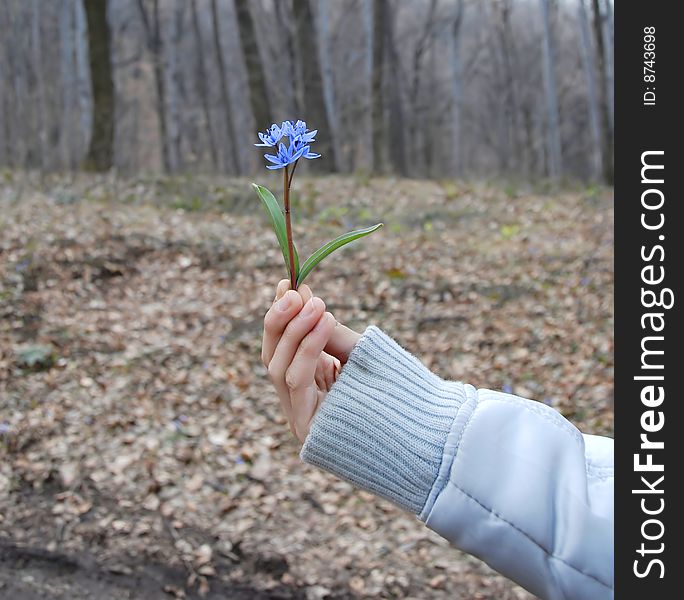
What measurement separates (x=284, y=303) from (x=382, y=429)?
11.4 inches

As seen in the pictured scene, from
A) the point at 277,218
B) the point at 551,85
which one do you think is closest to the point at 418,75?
the point at 551,85

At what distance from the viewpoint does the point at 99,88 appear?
11.6 meters

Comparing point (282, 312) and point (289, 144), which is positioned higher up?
point (289, 144)

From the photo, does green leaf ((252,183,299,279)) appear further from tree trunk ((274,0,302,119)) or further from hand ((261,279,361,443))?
tree trunk ((274,0,302,119))

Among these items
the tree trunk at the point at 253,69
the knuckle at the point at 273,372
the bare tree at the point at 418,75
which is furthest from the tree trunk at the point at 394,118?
the knuckle at the point at 273,372

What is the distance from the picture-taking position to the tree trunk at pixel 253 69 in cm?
1245

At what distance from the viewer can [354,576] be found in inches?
152

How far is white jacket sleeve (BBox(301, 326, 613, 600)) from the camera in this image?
3.95 feet

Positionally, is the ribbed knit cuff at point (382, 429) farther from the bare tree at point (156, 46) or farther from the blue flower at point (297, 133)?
the bare tree at point (156, 46)

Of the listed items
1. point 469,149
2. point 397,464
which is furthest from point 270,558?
point 469,149

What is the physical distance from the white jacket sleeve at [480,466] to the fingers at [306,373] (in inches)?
2.2

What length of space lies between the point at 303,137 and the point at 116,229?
7507 millimetres

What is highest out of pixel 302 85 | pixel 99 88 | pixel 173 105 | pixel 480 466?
pixel 173 105

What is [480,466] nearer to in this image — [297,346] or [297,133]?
[297,346]
